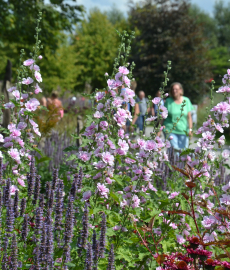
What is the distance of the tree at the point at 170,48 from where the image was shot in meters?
26.5

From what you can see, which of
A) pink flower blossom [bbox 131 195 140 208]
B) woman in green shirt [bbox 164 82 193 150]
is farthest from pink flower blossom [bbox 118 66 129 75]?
woman in green shirt [bbox 164 82 193 150]

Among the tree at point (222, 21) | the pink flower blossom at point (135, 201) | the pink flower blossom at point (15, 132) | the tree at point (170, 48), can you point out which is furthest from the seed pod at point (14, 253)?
the tree at point (222, 21)

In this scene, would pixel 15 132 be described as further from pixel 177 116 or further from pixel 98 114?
pixel 177 116

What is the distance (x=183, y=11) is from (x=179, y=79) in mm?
5226

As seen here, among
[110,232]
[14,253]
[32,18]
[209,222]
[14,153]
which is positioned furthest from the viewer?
[32,18]

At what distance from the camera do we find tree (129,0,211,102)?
26.5 m

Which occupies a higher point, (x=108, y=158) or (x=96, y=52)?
(x=96, y=52)

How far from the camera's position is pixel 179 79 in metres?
27.3

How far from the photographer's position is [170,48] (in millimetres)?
26688

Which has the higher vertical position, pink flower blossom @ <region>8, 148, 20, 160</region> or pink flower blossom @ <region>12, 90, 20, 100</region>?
pink flower blossom @ <region>12, 90, 20, 100</region>

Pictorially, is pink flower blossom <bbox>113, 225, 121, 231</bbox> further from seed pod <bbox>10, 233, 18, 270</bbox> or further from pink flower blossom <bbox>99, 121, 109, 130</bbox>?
seed pod <bbox>10, 233, 18, 270</bbox>

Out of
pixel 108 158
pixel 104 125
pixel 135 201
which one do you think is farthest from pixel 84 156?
pixel 135 201

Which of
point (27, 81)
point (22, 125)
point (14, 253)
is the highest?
point (27, 81)

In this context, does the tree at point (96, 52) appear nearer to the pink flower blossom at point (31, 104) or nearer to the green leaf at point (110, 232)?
the pink flower blossom at point (31, 104)
